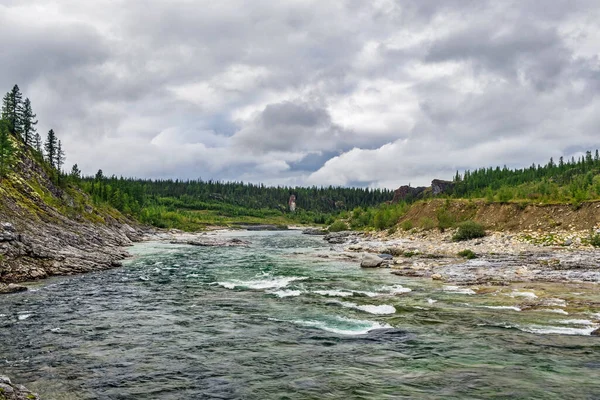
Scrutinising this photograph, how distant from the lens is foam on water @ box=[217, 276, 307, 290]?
115 ft

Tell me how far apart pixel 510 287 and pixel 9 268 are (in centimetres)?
4123

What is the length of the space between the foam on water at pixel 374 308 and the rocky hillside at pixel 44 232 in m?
25.3

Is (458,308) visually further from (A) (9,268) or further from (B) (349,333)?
(A) (9,268)

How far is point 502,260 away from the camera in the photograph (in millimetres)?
47312

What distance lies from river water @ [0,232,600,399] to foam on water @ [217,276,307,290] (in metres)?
1.18

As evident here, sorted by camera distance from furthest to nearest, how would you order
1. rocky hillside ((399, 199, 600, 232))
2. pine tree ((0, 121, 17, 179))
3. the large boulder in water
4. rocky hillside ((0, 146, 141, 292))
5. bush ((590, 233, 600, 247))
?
pine tree ((0, 121, 17, 179)) < rocky hillside ((399, 199, 600, 232)) < bush ((590, 233, 600, 247)) < the large boulder in water < rocky hillside ((0, 146, 141, 292))

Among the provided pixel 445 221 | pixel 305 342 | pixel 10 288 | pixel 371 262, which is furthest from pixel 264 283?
pixel 445 221

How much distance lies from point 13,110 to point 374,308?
141 metres

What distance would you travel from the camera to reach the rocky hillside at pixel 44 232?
38.8 m

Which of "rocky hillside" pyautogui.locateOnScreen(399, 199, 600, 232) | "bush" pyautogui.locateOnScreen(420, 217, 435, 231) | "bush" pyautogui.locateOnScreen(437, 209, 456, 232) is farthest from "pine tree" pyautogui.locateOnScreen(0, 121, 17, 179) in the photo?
"rocky hillside" pyautogui.locateOnScreen(399, 199, 600, 232)

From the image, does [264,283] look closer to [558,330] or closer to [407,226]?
[558,330]

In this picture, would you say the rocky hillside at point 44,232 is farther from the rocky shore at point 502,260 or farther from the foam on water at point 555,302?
the foam on water at point 555,302

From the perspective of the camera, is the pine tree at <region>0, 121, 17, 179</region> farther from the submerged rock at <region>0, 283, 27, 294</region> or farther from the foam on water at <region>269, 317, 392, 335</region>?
the foam on water at <region>269, 317, 392, 335</region>

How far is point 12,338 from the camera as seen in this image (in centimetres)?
1952
